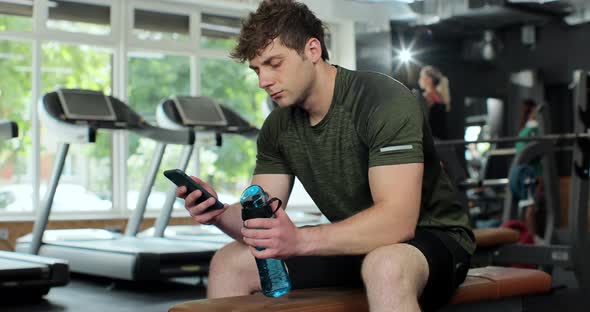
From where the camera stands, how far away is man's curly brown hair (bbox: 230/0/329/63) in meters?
1.84

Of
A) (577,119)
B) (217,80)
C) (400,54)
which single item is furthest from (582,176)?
(400,54)

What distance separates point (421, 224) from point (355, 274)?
211mm

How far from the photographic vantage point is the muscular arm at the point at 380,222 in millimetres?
1704

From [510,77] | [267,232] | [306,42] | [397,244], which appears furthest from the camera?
[510,77]

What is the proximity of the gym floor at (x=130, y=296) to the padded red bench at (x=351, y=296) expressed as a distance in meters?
0.77

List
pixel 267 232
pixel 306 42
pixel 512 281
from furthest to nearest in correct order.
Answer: pixel 512 281
pixel 306 42
pixel 267 232

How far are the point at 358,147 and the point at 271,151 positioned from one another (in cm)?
30

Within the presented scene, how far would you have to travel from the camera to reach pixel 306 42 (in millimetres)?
1881

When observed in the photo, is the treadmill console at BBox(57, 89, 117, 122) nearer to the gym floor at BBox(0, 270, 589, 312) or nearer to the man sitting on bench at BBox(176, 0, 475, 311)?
the gym floor at BBox(0, 270, 589, 312)

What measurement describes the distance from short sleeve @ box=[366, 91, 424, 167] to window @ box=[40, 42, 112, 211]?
6354mm

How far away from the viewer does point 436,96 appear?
1048 centimetres

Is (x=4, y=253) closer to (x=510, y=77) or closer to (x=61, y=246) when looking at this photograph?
(x=61, y=246)

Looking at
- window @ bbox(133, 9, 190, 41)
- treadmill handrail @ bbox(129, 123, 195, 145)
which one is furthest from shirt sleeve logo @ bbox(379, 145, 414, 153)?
window @ bbox(133, 9, 190, 41)

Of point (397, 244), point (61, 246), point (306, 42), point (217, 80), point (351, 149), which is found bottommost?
point (61, 246)
